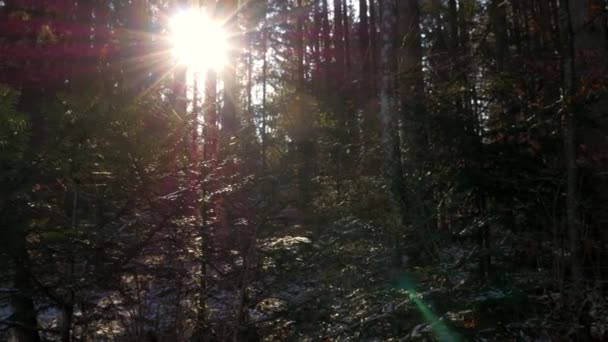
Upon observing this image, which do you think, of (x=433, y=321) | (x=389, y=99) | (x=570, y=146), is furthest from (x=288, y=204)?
(x=389, y=99)

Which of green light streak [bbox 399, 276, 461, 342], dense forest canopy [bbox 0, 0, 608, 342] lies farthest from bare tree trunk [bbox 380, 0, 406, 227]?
green light streak [bbox 399, 276, 461, 342]

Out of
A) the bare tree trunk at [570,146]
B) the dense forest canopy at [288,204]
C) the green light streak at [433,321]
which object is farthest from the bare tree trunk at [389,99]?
the green light streak at [433,321]

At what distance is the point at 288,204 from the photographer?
469 centimetres

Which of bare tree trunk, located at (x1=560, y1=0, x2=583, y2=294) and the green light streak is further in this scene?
bare tree trunk, located at (x1=560, y1=0, x2=583, y2=294)

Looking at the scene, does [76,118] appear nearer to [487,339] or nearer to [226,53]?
[487,339]

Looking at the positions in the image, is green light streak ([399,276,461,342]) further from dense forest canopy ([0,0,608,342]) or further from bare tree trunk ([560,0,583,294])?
bare tree trunk ([560,0,583,294])

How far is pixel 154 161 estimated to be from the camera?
11.6 ft

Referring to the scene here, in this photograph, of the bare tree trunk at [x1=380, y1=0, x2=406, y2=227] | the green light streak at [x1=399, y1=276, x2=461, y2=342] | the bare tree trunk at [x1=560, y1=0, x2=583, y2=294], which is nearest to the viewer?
the green light streak at [x1=399, y1=276, x2=461, y2=342]

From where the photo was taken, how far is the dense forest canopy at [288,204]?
10.8ft

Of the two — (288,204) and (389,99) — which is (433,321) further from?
(389,99)

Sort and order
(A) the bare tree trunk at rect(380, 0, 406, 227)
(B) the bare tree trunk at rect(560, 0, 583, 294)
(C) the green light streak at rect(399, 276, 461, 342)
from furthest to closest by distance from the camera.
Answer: (A) the bare tree trunk at rect(380, 0, 406, 227)
(B) the bare tree trunk at rect(560, 0, 583, 294)
(C) the green light streak at rect(399, 276, 461, 342)

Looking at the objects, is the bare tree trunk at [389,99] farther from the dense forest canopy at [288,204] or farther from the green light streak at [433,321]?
the green light streak at [433,321]

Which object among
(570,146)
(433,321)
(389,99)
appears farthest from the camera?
(389,99)

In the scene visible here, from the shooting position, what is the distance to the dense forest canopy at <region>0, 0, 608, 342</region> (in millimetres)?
3307
